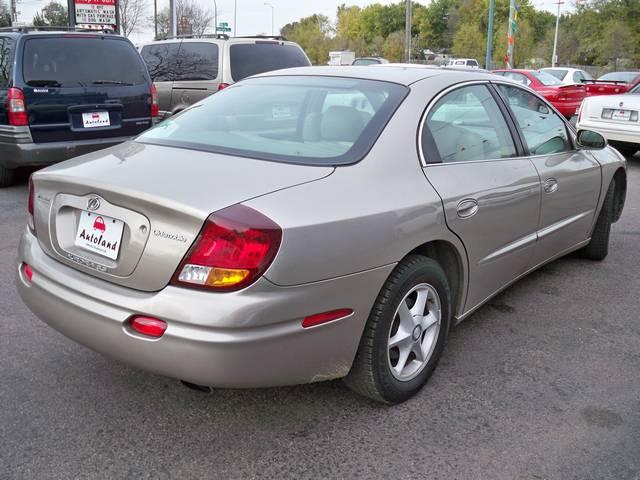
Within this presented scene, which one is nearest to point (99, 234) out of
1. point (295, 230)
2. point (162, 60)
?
point (295, 230)

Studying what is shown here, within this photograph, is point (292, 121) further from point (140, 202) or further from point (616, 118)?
point (616, 118)

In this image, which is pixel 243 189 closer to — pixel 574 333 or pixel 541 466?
pixel 541 466

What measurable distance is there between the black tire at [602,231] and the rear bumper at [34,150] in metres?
5.12

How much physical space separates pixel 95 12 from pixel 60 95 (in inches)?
519

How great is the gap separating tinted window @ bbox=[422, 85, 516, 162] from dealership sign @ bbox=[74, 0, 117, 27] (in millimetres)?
17105

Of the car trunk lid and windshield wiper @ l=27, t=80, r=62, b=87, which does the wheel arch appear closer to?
the car trunk lid

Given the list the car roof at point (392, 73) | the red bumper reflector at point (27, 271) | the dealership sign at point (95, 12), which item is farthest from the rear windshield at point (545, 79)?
the red bumper reflector at point (27, 271)

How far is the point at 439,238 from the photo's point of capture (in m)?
2.91

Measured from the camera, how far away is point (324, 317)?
2.43m

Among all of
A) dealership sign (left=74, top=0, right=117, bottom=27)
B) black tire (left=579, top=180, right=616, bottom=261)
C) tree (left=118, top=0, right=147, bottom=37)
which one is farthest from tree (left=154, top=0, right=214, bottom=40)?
black tire (left=579, top=180, right=616, bottom=261)

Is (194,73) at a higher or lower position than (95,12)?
lower

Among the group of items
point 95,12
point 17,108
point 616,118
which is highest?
point 95,12

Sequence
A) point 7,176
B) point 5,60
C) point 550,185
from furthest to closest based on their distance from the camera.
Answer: point 7,176 → point 5,60 → point 550,185

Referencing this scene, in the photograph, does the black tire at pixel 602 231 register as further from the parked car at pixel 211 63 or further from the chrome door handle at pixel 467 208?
the parked car at pixel 211 63
